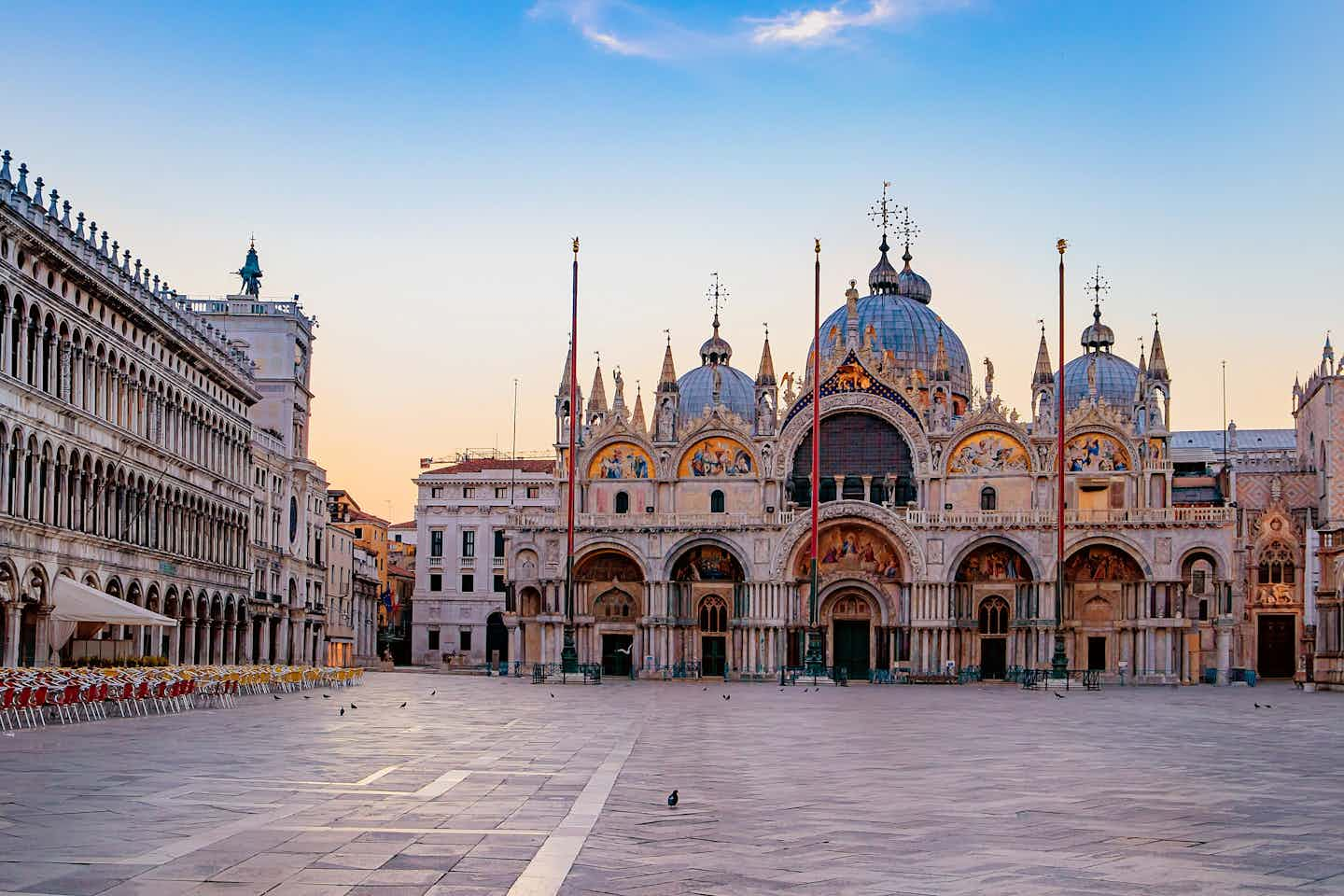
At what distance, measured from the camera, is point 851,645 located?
77.2 metres

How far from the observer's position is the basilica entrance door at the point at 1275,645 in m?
86.1

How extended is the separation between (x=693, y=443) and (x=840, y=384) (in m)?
7.76

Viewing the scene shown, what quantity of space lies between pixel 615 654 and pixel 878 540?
14367mm

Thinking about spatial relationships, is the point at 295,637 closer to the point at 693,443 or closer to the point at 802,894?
the point at 693,443

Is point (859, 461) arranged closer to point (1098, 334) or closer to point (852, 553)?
point (852, 553)

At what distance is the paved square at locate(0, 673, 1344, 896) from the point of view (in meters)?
11.3

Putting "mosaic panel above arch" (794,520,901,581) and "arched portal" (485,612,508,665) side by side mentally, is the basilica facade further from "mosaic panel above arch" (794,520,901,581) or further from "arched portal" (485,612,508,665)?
"arched portal" (485,612,508,665)

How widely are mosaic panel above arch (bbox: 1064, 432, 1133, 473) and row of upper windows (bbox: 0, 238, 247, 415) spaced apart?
125 feet

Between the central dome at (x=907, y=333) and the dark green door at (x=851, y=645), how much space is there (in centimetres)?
1669

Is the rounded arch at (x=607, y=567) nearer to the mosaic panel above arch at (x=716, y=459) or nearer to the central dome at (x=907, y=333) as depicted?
the mosaic panel above arch at (x=716, y=459)

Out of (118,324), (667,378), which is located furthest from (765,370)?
(118,324)

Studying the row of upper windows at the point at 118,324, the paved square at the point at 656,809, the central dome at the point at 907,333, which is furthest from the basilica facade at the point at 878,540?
the paved square at the point at 656,809

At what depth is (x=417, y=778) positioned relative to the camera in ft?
60.0

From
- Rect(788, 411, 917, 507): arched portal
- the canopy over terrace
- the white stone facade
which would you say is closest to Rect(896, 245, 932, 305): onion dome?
Rect(788, 411, 917, 507): arched portal
